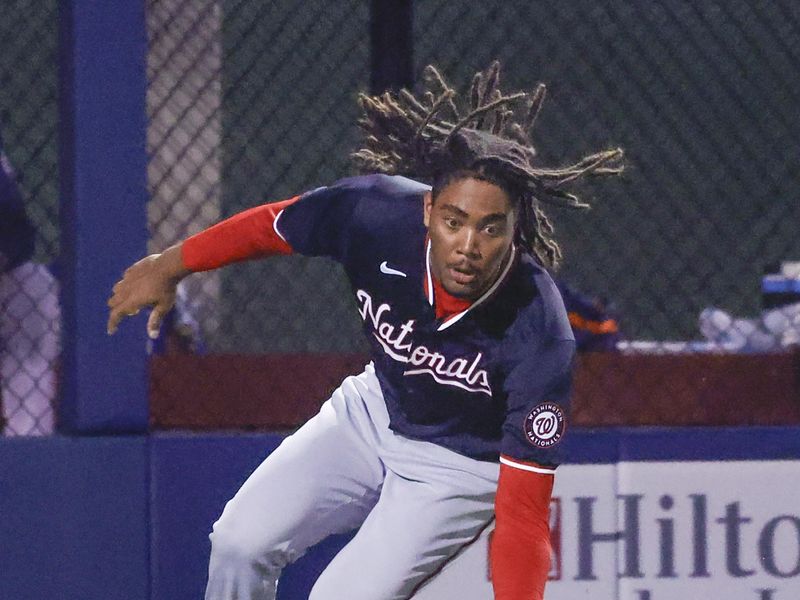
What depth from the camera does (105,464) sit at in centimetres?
426

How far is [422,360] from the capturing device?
354 cm

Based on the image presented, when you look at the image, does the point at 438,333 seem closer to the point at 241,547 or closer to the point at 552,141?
the point at 241,547

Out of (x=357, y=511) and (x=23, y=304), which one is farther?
(x=23, y=304)

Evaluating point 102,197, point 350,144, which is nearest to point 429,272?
point 102,197

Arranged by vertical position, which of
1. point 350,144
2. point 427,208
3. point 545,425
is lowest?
point 545,425

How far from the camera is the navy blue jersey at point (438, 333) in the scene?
337cm

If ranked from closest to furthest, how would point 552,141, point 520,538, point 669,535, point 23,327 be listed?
point 520,538, point 669,535, point 23,327, point 552,141

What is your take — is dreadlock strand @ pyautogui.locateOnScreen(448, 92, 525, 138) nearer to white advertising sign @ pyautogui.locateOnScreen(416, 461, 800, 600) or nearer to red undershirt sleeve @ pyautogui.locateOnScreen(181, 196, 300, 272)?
red undershirt sleeve @ pyautogui.locateOnScreen(181, 196, 300, 272)

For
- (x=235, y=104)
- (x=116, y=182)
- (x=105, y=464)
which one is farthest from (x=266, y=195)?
(x=105, y=464)

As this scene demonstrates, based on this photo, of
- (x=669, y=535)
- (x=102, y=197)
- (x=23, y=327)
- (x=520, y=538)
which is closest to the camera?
(x=520, y=538)

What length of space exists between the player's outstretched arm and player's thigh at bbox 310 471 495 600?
0.73 meters

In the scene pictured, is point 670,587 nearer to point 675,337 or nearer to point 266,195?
point 675,337

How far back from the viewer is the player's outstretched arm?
3.74 meters

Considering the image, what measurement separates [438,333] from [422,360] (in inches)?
3.0
